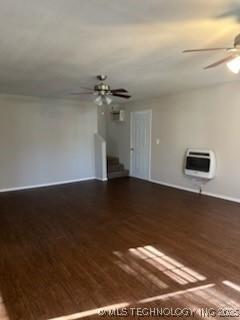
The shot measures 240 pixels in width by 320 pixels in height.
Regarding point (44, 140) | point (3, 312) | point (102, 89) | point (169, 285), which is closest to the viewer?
point (3, 312)

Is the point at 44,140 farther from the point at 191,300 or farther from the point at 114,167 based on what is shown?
the point at 191,300

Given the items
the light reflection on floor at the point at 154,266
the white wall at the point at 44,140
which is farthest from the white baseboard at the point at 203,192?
the light reflection on floor at the point at 154,266

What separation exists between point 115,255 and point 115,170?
5193 millimetres

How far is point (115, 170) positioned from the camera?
824 cm

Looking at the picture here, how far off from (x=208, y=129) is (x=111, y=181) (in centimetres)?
322

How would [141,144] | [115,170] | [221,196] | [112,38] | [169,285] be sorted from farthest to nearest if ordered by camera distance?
[115,170] < [141,144] < [221,196] < [112,38] < [169,285]

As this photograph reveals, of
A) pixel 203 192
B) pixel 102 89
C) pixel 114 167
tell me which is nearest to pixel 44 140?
pixel 114 167

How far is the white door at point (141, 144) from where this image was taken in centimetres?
741

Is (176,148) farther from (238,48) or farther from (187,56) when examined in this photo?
(238,48)

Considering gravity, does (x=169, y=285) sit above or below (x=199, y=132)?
below

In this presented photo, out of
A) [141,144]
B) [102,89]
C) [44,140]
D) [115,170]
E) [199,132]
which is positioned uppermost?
[102,89]

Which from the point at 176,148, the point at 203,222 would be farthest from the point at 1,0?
the point at 176,148

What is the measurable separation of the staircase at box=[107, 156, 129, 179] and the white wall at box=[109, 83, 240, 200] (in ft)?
3.98

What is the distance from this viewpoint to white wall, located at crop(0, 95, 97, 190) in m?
6.46
